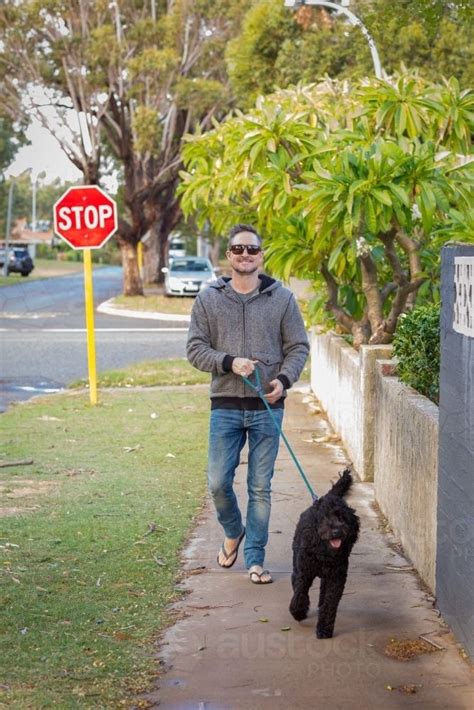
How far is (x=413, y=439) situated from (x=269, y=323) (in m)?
1.16

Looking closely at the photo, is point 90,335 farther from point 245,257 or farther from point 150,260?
point 150,260

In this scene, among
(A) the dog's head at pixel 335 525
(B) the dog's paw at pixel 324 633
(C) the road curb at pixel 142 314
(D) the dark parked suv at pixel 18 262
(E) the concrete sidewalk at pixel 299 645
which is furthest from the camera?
(D) the dark parked suv at pixel 18 262

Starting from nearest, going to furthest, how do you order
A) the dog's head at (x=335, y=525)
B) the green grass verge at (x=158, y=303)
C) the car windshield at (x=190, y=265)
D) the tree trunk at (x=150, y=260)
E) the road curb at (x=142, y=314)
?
the dog's head at (x=335, y=525), the road curb at (x=142, y=314), the green grass verge at (x=158, y=303), the car windshield at (x=190, y=265), the tree trunk at (x=150, y=260)

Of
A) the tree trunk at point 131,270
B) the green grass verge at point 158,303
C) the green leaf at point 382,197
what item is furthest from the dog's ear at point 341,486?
the tree trunk at point 131,270

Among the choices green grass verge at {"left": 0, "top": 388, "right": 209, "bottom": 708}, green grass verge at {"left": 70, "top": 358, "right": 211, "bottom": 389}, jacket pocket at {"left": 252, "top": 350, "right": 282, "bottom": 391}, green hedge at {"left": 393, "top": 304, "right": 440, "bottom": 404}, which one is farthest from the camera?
green grass verge at {"left": 70, "top": 358, "right": 211, "bottom": 389}

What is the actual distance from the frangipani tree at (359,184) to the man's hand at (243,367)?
3412 mm

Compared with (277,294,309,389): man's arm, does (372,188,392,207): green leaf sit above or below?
above

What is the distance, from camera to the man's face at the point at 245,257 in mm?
6707

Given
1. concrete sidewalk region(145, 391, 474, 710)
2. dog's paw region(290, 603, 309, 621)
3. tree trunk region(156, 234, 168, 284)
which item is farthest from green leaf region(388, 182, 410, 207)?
tree trunk region(156, 234, 168, 284)

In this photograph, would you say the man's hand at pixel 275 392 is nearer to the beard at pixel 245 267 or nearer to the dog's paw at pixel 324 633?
the beard at pixel 245 267

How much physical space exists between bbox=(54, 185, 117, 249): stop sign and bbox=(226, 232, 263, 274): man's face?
819 cm

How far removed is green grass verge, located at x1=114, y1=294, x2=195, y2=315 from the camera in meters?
35.4

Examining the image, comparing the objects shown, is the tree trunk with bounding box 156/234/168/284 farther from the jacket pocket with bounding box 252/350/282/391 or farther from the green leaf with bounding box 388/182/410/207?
the jacket pocket with bounding box 252/350/282/391

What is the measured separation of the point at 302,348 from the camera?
6898mm
